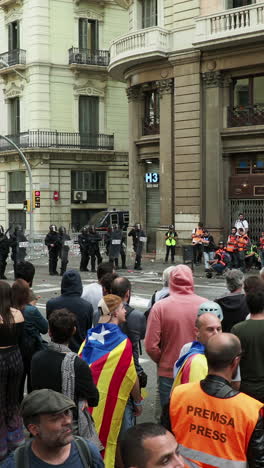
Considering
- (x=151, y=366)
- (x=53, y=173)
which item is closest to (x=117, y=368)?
(x=151, y=366)

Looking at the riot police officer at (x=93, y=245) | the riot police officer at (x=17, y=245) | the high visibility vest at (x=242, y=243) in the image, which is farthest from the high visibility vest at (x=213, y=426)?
the riot police officer at (x=93, y=245)

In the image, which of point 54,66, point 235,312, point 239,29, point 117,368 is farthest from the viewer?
point 54,66

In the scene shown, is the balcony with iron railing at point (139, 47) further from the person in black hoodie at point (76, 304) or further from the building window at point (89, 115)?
the person in black hoodie at point (76, 304)

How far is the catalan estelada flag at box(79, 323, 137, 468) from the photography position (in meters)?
4.88

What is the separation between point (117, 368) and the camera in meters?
4.88

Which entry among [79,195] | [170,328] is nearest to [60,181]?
[79,195]

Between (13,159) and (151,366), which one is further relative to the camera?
(13,159)

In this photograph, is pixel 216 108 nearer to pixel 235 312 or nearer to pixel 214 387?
pixel 235 312

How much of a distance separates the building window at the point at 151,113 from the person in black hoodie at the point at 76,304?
22.3 meters

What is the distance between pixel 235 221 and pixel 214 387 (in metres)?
22.3

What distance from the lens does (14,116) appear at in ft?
132

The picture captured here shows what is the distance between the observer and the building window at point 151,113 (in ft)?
92.5

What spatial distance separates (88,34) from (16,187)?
34.3 ft

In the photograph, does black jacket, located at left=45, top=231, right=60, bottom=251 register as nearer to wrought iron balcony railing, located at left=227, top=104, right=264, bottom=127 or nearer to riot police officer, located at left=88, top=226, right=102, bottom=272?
riot police officer, located at left=88, top=226, right=102, bottom=272
